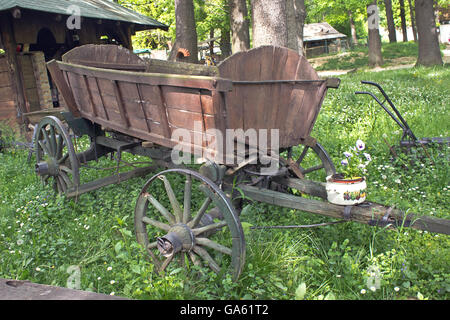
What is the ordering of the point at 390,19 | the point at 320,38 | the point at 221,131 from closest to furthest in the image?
the point at 221,131 → the point at 390,19 → the point at 320,38

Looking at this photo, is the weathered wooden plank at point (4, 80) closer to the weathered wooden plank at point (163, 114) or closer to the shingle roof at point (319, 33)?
the weathered wooden plank at point (163, 114)

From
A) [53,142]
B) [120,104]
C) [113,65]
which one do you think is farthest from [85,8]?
[120,104]

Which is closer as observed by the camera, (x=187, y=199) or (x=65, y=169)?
(x=187, y=199)

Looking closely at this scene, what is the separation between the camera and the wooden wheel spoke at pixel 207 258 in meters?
3.04

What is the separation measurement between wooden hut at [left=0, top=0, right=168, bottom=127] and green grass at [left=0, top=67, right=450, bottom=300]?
159 inches

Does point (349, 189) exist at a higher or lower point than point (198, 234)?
higher

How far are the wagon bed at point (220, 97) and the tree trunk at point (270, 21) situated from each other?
7.85 feet

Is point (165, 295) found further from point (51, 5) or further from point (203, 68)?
point (51, 5)

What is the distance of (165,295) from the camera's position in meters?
2.74

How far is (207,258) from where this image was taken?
311cm

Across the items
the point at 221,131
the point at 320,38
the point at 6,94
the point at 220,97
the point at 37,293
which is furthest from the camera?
the point at 320,38

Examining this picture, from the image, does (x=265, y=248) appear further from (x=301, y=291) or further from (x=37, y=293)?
(x=37, y=293)

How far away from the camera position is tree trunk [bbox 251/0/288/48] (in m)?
6.29

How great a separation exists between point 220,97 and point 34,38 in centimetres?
788
